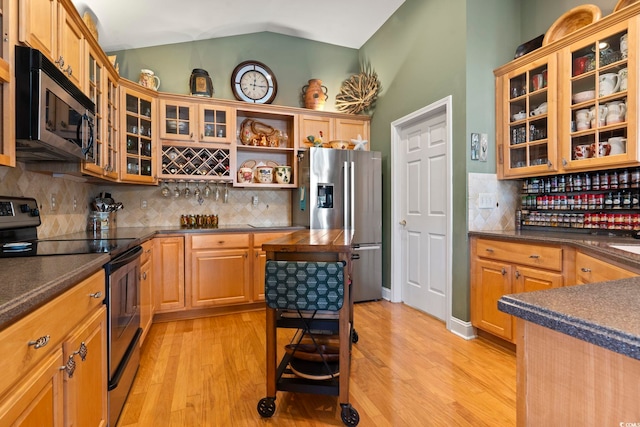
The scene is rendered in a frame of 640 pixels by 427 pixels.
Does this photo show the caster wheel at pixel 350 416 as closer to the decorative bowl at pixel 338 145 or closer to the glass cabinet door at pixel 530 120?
the glass cabinet door at pixel 530 120

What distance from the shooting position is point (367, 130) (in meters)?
4.04

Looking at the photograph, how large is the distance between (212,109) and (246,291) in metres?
1.96

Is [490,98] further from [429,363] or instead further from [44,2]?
[44,2]

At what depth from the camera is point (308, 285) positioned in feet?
5.01

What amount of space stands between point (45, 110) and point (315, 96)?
2890 millimetres

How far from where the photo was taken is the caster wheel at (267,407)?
5.39 feet

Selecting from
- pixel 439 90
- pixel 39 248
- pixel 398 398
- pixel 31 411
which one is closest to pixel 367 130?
pixel 439 90

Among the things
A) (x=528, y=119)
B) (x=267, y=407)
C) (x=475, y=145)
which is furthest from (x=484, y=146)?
(x=267, y=407)

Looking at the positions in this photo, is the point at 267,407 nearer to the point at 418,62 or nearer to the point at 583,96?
the point at 583,96

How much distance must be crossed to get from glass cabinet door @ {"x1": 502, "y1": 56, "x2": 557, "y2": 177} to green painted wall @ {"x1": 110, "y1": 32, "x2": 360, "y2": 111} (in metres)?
2.16

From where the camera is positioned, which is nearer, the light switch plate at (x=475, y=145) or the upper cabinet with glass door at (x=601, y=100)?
the upper cabinet with glass door at (x=601, y=100)

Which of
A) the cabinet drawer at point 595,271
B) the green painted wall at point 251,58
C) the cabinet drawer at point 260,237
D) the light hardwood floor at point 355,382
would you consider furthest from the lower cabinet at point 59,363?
the green painted wall at point 251,58

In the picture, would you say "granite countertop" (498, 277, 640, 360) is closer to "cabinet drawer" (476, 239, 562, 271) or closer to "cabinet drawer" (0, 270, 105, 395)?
"cabinet drawer" (0, 270, 105, 395)

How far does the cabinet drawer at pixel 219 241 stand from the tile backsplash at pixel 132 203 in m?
0.59
